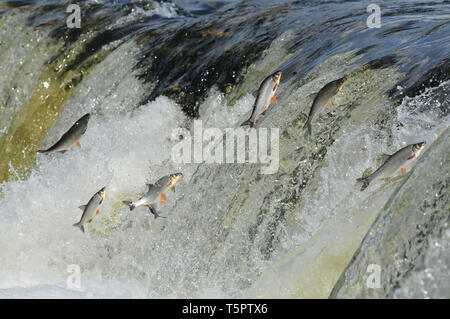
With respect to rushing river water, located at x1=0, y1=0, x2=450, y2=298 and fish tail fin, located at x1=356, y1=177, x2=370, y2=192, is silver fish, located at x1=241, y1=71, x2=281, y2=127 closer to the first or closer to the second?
rushing river water, located at x1=0, y1=0, x2=450, y2=298

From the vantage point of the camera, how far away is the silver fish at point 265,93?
335cm

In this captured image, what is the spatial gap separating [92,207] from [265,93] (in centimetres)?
117

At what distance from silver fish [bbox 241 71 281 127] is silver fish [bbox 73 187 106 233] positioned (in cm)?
92

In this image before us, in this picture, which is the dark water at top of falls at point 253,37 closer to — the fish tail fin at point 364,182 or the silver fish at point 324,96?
the silver fish at point 324,96

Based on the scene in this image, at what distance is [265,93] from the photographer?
339 centimetres

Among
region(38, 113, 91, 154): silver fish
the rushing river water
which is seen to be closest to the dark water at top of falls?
the rushing river water

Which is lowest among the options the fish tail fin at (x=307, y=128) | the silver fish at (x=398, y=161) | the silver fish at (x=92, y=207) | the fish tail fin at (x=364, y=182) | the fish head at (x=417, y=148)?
the silver fish at (x=92, y=207)

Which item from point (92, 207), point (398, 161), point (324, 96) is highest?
point (324, 96)

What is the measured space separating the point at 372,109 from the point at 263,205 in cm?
74

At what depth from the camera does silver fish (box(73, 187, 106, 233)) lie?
3652 mm

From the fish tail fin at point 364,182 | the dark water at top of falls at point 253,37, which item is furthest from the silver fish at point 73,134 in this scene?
the fish tail fin at point 364,182

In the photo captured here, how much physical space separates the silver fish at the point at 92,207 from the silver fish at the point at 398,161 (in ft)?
4.99

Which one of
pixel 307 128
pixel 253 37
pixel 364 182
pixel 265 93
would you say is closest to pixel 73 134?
pixel 265 93

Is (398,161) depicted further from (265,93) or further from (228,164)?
(228,164)
